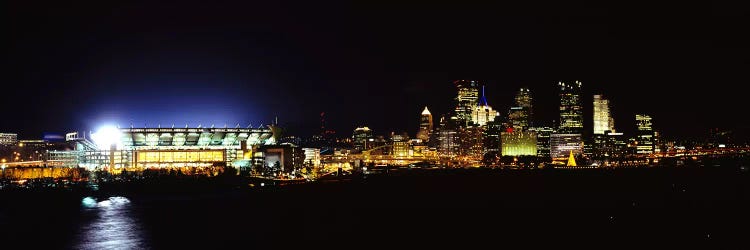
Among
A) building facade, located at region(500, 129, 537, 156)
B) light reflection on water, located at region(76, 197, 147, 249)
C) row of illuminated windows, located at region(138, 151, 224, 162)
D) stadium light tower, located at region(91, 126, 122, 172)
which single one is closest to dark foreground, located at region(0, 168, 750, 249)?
light reflection on water, located at region(76, 197, 147, 249)

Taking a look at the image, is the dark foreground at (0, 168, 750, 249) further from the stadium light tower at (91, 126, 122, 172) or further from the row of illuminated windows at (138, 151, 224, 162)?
the stadium light tower at (91, 126, 122, 172)

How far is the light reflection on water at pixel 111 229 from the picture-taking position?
24.8 metres

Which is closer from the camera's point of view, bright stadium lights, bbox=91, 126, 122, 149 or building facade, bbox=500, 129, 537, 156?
bright stadium lights, bbox=91, 126, 122, 149

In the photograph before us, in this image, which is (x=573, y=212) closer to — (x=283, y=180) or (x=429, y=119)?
(x=283, y=180)

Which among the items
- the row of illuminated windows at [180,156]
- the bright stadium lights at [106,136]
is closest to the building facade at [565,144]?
the row of illuminated windows at [180,156]

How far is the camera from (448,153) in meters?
120

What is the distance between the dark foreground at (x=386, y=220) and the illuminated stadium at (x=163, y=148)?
14.1 m

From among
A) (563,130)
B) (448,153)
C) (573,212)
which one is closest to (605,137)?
(563,130)

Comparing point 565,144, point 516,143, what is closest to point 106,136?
point 516,143

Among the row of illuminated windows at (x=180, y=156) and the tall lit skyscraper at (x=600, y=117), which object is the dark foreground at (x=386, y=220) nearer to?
the row of illuminated windows at (x=180, y=156)

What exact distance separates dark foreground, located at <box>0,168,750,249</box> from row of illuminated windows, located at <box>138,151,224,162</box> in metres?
14.0

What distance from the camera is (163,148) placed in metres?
59.9

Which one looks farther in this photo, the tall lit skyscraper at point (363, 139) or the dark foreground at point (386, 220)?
the tall lit skyscraper at point (363, 139)

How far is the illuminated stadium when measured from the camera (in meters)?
57.3
